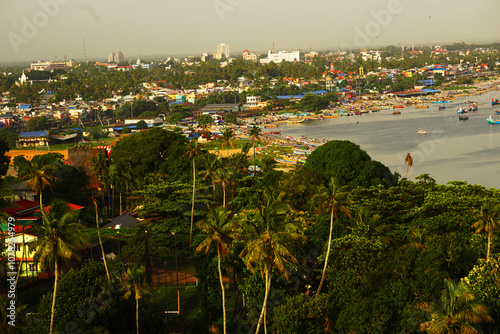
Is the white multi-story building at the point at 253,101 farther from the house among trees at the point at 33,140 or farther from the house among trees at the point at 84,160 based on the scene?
the house among trees at the point at 84,160

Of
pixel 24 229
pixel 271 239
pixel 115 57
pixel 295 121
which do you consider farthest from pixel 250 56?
pixel 271 239

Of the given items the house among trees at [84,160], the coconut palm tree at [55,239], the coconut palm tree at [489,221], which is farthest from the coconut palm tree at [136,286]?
the house among trees at [84,160]

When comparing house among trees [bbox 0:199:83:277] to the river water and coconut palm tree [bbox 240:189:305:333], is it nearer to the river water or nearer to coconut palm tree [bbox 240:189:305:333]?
coconut palm tree [bbox 240:189:305:333]

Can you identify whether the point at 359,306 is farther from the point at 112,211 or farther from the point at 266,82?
the point at 266,82

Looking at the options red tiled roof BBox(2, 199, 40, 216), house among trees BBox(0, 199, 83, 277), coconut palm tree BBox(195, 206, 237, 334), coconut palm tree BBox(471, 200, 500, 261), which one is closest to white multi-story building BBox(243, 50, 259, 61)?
red tiled roof BBox(2, 199, 40, 216)

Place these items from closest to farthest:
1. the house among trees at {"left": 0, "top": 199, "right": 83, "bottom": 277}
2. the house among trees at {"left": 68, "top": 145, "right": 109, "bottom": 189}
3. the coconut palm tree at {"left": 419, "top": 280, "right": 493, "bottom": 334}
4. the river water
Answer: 1. the coconut palm tree at {"left": 419, "top": 280, "right": 493, "bottom": 334}
2. the house among trees at {"left": 0, "top": 199, "right": 83, "bottom": 277}
3. the house among trees at {"left": 68, "top": 145, "right": 109, "bottom": 189}
4. the river water

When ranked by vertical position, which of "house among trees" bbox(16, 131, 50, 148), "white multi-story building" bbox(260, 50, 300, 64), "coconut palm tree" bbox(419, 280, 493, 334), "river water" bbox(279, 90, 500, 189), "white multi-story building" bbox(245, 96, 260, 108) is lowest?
"house among trees" bbox(16, 131, 50, 148)

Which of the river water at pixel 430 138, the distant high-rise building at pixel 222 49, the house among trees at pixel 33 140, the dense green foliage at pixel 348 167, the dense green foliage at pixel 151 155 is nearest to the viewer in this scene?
the dense green foliage at pixel 348 167

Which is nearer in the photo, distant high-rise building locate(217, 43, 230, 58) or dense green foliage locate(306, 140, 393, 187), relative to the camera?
dense green foliage locate(306, 140, 393, 187)

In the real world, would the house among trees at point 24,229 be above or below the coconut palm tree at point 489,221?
below
